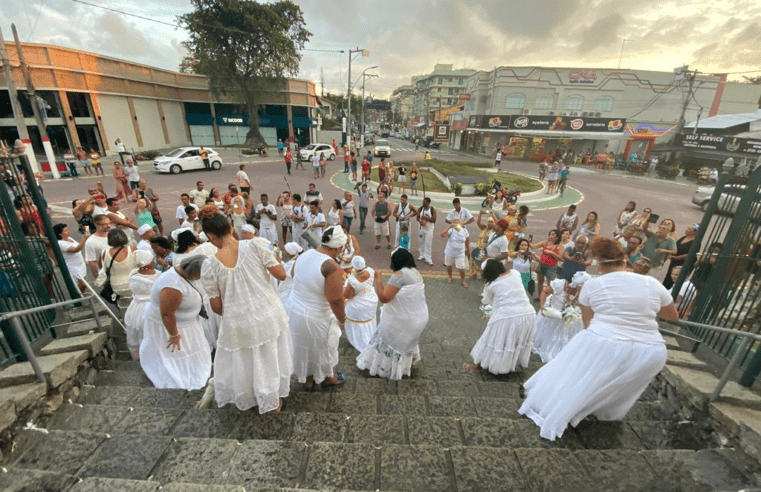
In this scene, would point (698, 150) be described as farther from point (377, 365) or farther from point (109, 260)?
point (109, 260)

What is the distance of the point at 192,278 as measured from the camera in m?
3.18

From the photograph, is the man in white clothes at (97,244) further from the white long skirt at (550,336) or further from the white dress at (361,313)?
the white long skirt at (550,336)

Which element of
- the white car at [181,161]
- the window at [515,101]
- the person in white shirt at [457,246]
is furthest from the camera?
the window at [515,101]

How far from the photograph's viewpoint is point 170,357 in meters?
3.64

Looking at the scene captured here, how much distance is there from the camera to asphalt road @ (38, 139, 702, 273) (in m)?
11.8

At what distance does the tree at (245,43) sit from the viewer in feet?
98.0

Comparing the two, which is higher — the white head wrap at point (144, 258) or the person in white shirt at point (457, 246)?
the white head wrap at point (144, 258)

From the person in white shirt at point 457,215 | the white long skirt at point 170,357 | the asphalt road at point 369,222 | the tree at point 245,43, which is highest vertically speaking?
the tree at point 245,43

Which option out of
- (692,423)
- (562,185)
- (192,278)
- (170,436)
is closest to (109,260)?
(192,278)

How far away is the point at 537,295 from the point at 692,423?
4.28 meters

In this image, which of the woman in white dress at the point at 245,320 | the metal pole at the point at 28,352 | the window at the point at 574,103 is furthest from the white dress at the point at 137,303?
the window at the point at 574,103

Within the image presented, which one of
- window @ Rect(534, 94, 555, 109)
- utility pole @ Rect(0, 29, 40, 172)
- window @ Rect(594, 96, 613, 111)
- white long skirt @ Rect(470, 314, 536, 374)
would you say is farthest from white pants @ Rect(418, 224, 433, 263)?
window @ Rect(594, 96, 613, 111)

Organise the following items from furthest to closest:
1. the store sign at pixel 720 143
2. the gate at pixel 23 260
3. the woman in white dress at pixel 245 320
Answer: the store sign at pixel 720 143 → the gate at pixel 23 260 → the woman in white dress at pixel 245 320

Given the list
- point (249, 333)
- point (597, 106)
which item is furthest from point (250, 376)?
point (597, 106)
